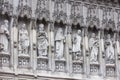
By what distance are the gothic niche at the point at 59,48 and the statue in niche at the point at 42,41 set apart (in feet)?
1.30

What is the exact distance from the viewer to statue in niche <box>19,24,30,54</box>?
11297 mm

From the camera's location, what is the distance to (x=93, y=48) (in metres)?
12.4

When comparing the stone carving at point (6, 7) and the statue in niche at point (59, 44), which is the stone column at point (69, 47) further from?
the stone carving at point (6, 7)

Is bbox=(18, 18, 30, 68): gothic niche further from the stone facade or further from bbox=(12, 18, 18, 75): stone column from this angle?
bbox=(12, 18, 18, 75): stone column

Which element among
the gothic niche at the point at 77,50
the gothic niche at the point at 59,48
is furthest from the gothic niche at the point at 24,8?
the gothic niche at the point at 77,50

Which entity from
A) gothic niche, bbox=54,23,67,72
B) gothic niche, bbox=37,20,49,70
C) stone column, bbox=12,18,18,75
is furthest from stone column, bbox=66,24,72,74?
stone column, bbox=12,18,18,75

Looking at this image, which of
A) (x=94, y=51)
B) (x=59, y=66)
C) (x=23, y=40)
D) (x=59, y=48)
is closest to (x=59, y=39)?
(x=59, y=48)

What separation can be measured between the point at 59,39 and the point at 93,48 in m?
1.31

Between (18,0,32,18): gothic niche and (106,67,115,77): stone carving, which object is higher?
(18,0,32,18): gothic niche

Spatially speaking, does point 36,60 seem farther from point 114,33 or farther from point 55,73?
point 114,33

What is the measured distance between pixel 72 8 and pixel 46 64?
2.17 meters

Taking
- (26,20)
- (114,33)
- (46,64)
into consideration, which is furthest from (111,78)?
(26,20)

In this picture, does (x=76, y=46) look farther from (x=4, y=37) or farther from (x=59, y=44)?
(x=4, y=37)

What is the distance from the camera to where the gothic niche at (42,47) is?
1148 centimetres
